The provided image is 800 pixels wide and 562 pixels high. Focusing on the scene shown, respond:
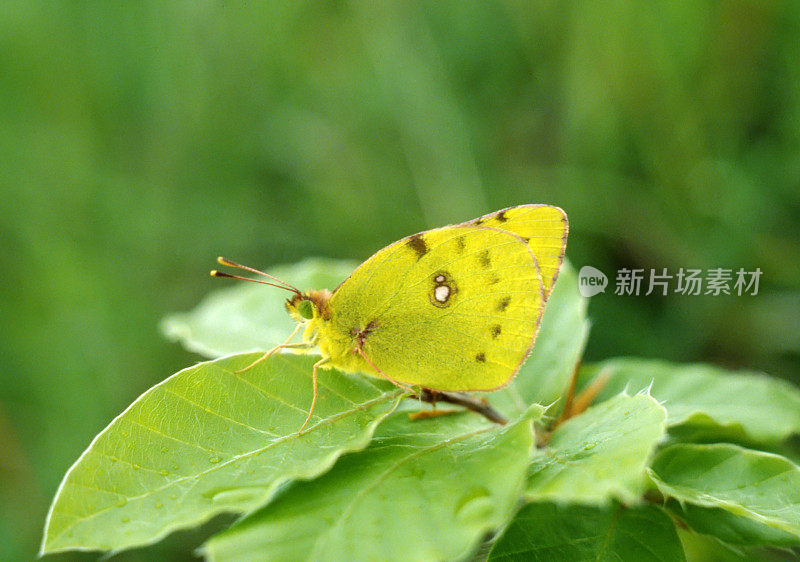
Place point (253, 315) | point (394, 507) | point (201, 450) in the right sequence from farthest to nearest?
point (253, 315), point (201, 450), point (394, 507)

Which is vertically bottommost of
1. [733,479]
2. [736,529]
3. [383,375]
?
[736,529]

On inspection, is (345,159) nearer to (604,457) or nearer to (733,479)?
(733,479)

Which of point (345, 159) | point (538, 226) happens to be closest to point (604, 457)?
point (538, 226)

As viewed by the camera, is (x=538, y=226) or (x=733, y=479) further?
(x=538, y=226)

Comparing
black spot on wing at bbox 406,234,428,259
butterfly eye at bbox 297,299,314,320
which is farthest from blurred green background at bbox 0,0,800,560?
butterfly eye at bbox 297,299,314,320

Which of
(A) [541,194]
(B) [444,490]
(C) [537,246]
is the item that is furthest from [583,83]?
(B) [444,490]

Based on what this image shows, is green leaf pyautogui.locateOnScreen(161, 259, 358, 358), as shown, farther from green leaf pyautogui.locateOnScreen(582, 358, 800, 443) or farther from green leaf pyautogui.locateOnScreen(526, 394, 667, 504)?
green leaf pyautogui.locateOnScreen(526, 394, 667, 504)

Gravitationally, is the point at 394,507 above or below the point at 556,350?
above
